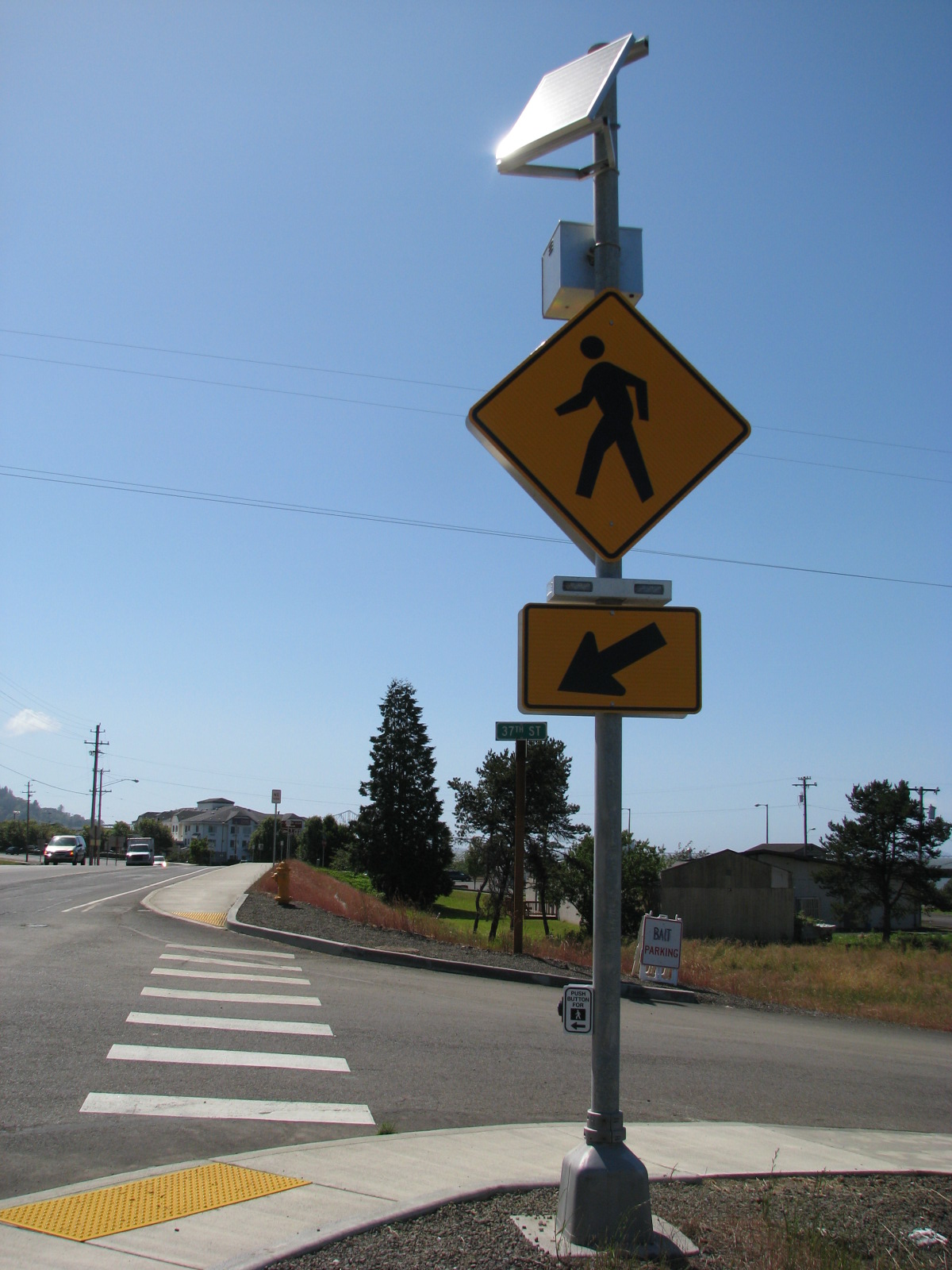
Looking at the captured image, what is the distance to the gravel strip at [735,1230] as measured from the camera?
347 centimetres

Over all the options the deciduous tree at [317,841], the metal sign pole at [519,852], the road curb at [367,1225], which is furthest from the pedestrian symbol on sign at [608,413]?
the deciduous tree at [317,841]

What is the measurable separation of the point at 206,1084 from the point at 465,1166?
2.59 metres

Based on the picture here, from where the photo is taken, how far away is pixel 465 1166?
16.8ft

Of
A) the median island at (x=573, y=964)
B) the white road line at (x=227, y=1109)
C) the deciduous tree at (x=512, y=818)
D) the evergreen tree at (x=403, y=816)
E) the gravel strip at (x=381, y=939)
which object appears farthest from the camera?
the evergreen tree at (x=403, y=816)

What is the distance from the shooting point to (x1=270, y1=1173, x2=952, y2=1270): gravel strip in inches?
137

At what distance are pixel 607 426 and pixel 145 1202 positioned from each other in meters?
4.06

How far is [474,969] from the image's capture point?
45.4 feet

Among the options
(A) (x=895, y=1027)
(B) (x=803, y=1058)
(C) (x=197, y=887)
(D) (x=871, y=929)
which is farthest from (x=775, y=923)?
(B) (x=803, y=1058)

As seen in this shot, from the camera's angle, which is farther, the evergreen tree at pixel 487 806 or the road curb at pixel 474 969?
the evergreen tree at pixel 487 806

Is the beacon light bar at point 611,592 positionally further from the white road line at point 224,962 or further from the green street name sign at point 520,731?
the green street name sign at point 520,731

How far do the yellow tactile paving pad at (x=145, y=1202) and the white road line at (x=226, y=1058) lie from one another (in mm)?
2511

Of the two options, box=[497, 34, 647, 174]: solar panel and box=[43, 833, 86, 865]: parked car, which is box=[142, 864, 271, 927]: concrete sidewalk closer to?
box=[497, 34, 647, 174]: solar panel

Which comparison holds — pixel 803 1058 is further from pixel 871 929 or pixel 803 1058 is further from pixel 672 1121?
pixel 871 929

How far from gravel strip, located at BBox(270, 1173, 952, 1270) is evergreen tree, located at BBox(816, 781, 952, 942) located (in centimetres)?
5783
